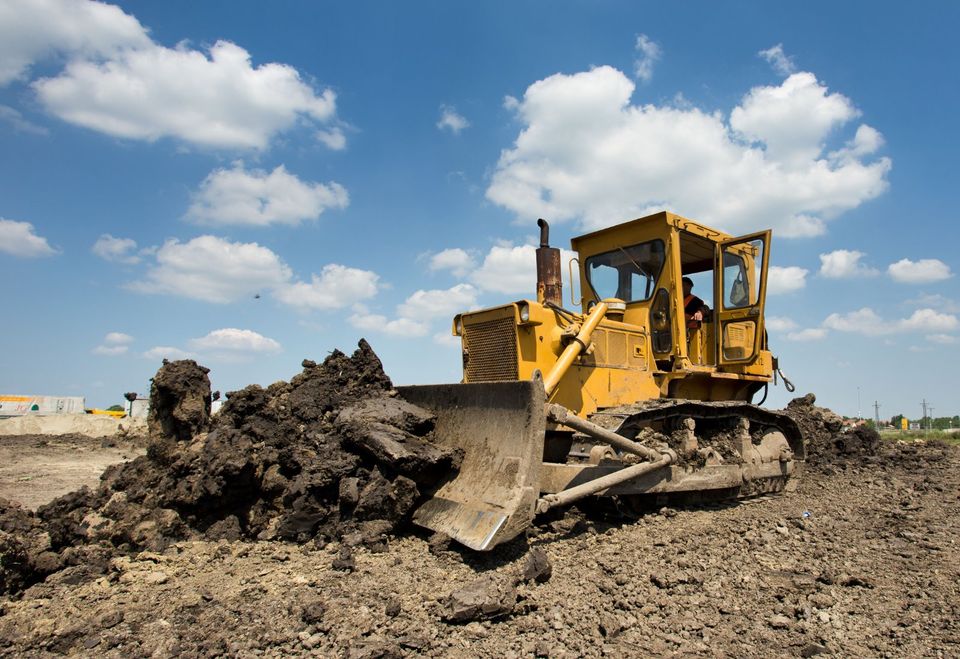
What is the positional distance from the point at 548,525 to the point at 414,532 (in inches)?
46.4

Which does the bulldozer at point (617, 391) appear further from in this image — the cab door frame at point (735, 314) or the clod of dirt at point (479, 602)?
the clod of dirt at point (479, 602)

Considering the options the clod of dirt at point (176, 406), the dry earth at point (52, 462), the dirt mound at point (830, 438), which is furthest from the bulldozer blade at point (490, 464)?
the dirt mound at point (830, 438)

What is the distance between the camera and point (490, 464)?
519 centimetres

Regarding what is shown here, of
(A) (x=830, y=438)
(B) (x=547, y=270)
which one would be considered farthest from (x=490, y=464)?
(A) (x=830, y=438)

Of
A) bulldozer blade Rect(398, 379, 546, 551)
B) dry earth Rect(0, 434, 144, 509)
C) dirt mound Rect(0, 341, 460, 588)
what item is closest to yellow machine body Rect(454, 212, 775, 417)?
bulldozer blade Rect(398, 379, 546, 551)

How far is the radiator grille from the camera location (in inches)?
248

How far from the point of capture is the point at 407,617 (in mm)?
3637

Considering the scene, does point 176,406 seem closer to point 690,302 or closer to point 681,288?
point 681,288

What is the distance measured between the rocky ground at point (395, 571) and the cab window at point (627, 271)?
8.37 feet

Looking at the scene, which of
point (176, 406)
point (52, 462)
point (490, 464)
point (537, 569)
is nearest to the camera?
point (537, 569)

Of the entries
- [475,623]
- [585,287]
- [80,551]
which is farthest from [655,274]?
[80,551]

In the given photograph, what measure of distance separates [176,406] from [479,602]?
3889 mm

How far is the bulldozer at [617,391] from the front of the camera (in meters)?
5.08

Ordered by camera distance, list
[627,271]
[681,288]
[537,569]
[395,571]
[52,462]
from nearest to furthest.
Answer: [537,569] < [395,571] < [681,288] < [627,271] < [52,462]
